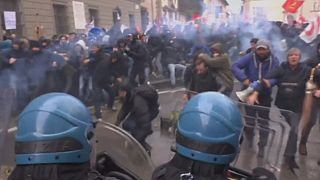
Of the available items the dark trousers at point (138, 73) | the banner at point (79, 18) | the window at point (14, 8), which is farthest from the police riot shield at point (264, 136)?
the window at point (14, 8)

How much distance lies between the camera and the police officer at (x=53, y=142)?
2.00 m

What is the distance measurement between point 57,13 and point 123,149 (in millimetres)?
19583

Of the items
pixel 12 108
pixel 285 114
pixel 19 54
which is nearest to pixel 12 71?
pixel 19 54

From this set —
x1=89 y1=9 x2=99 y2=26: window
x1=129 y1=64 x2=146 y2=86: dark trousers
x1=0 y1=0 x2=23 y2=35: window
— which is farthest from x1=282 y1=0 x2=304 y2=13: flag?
x1=89 y1=9 x2=99 y2=26: window

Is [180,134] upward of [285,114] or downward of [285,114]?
upward

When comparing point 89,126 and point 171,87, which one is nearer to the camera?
point 89,126

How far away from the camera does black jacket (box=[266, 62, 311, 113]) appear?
575cm

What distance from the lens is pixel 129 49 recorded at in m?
11.8

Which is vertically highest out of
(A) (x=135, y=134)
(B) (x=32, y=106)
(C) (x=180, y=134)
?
(B) (x=32, y=106)

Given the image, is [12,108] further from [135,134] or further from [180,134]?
[180,134]

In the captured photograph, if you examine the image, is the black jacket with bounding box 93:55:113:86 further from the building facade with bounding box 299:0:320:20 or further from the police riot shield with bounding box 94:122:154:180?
the building facade with bounding box 299:0:320:20

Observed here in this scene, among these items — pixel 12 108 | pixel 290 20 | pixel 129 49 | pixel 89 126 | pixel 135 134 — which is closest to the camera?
pixel 89 126

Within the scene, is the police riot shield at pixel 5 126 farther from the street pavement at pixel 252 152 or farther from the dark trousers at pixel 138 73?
the dark trousers at pixel 138 73

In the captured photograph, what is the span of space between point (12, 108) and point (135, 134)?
4.44 feet
